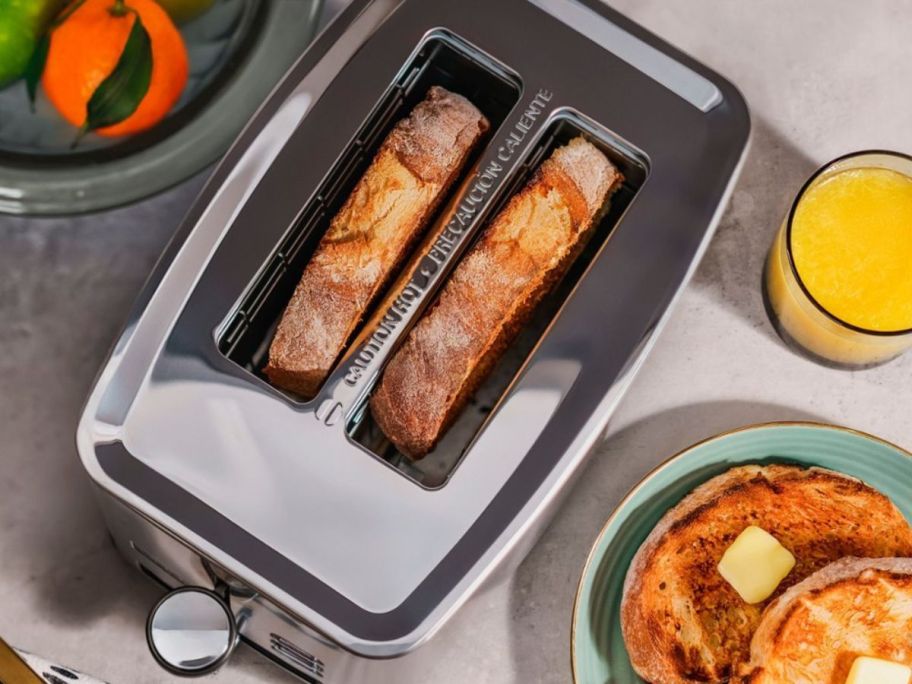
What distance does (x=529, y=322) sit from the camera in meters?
0.91

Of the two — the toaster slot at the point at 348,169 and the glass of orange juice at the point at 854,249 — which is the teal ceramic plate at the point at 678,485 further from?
the toaster slot at the point at 348,169

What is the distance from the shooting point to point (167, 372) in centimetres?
81

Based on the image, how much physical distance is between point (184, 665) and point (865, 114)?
763mm

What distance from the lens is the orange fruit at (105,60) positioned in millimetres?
875

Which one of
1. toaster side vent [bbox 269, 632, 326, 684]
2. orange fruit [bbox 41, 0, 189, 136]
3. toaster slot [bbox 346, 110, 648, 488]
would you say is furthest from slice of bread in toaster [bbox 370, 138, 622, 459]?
orange fruit [bbox 41, 0, 189, 136]

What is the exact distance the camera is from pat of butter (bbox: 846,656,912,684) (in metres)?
0.88

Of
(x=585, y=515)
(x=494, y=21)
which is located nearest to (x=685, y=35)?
(x=494, y=21)

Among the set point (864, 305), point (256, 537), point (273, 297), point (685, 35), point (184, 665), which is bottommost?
point (184, 665)

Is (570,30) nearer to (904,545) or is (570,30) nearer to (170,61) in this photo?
(170,61)

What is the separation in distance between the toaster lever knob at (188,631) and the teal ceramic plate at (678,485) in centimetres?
28

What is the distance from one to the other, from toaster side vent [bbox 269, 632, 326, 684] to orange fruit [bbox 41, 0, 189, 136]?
41cm

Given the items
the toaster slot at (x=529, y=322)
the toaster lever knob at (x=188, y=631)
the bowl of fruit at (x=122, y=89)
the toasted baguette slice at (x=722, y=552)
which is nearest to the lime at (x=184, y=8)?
the bowl of fruit at (x=122, y=89)

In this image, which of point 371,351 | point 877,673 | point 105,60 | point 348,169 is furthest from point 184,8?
point 877,673

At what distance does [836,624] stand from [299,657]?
1.33 ft
